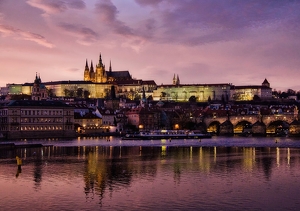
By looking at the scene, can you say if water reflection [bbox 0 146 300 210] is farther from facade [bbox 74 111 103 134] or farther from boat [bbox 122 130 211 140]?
facade [bbox 74 111 103 134]

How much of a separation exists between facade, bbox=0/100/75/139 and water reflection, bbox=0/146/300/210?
35.3 metres

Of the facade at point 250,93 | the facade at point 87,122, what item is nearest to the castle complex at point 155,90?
the facade at point 250,93

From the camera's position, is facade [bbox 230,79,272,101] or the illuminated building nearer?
facade [bbox 230,79,272,101]

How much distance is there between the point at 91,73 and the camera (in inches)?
7564

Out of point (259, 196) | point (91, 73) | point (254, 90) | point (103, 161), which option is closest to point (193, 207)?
point (259, 196)

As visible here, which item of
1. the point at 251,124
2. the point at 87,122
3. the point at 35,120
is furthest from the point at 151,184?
the point at 251,124

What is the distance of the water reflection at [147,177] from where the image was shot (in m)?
19.9

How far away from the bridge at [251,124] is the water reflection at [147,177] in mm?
54209

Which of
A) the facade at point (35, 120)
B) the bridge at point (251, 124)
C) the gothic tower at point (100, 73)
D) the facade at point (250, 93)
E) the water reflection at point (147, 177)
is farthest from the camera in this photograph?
the gothic tower at point (100, 73)

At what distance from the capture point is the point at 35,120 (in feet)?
241

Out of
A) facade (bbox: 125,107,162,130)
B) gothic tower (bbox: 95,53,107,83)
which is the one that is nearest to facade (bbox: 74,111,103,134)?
facade (bbox: 125,107,162,130)

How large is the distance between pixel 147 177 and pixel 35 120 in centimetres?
5045

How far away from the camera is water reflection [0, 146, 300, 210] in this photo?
784 inches

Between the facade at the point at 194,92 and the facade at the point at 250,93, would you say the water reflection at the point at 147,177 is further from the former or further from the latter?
the facade at the point at 194,92
